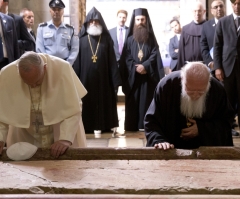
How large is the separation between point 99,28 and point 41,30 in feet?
3.12

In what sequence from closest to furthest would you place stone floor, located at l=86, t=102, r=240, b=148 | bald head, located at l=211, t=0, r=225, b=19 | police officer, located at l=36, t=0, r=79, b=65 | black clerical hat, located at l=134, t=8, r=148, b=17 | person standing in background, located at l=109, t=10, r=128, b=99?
1. stone floor, located at l=86, t=102, r=240, b=148
2. police officer, located at l=36, t=0, r=79, b=65
3. bald head, located at l=211, t=0, r=225, b=19
4. black clerical hat, located at l=134, t=8, r=148, b=17
5. person standing in background, located at l=109, t=10, r=128, b=99

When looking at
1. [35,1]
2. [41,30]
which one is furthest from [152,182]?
[35,1]

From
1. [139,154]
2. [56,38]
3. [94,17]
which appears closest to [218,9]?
[94,17]

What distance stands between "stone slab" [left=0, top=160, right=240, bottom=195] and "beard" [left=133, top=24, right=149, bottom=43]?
4.70 m

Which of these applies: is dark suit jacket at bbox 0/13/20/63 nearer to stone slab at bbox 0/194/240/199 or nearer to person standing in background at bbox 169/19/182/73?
person standing in background at bbox 169/19/182/73

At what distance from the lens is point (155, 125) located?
484 cm

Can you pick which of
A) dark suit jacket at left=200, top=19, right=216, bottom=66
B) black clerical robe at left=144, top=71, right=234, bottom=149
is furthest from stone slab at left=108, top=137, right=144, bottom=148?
black clerical robe at left=144, top=71, right=234, bottom=149

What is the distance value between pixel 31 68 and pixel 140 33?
459 cm

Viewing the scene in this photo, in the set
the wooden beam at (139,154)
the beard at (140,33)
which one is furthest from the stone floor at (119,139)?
the wooden beam at (139,154)

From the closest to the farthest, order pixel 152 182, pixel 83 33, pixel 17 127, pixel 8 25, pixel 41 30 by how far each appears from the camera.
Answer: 1. pixel 152 182
2. pixel 17 127
3. pixel 8 25
4. pixel 41 30
5. pixel 83 33

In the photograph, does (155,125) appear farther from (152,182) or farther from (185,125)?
(152,182)

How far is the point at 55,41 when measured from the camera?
777 cm

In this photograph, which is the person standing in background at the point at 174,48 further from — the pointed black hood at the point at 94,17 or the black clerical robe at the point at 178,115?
the black clerical robe at the point at 178,115

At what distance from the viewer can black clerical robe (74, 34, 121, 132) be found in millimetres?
8336
